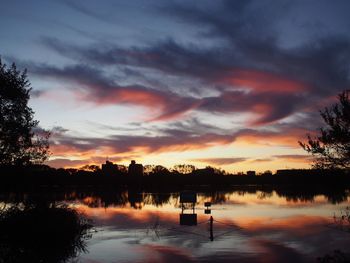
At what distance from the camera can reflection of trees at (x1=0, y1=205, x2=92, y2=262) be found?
36.0 metres

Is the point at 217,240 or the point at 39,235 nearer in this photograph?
the point at 39,235

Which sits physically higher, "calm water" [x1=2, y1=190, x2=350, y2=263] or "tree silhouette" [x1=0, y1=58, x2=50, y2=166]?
"tree silhouette" [x1=0, y1=58, x2=50, y2=166]

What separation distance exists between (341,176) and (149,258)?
1737cm

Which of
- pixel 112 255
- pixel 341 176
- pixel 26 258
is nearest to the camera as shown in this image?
pixel 26 258

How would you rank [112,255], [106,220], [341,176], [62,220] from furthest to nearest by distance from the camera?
[106,220] → [62,220] → [112,255] → [341,176]

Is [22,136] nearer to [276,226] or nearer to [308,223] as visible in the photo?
[276,226]

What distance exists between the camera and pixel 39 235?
4203 cm

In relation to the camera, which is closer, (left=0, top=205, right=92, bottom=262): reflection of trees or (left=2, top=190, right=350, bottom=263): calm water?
(left=0, top=205, right=92, bottom=262): reflection of trees

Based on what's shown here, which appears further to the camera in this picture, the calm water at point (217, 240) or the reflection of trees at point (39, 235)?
the calm water at point (217, 240)

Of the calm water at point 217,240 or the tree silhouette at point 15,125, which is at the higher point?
the tree silhouette at point 15,125

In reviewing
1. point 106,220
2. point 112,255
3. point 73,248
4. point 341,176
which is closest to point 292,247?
point 341,176

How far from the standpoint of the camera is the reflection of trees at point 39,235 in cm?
3597

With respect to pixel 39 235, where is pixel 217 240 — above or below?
below

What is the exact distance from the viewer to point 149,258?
37.2 m
